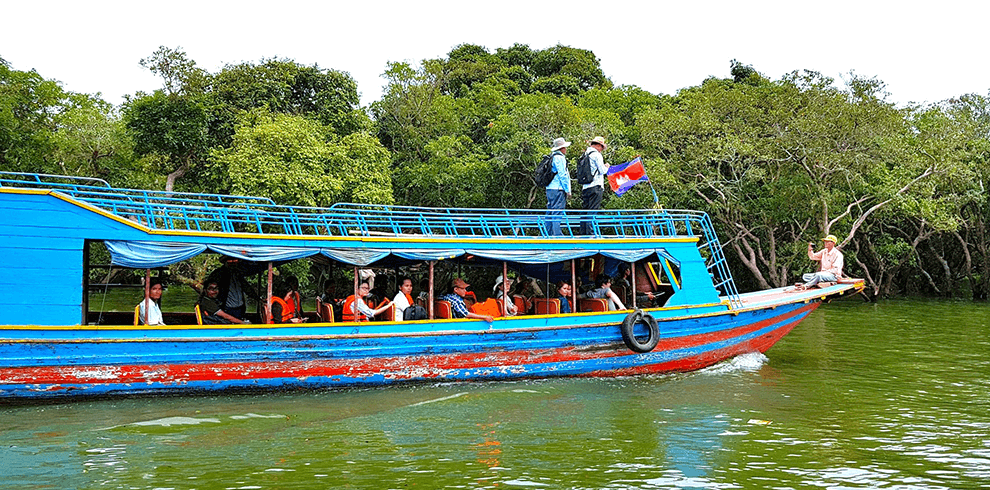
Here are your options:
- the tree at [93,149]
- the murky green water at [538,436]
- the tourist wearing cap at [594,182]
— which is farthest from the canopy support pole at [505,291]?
the tree at [93,149]

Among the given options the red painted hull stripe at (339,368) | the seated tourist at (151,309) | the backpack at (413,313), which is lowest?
the red painted hull stripe at (339,368)

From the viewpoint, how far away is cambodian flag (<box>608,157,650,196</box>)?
13.5 metres

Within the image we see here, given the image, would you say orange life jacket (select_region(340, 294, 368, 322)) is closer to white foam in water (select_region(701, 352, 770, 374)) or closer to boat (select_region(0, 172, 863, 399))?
boat (select_region(0, 172, 863, 399))

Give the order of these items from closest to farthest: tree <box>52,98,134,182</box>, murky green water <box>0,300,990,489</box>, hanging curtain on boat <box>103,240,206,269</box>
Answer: murky green water <box>0,300,990,489</box> < hanging curtain on boat <box>103,240,206,269</box> < tree <box>52,98,134,182</box>

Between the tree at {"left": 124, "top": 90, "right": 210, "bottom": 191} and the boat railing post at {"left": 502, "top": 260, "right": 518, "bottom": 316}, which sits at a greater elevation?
the tree at {"left": 124, "top": 90, "right": 210, "bottom": 191}

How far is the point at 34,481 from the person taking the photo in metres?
7.10

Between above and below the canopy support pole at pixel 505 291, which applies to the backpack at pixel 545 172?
above

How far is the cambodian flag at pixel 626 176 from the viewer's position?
13.5 m

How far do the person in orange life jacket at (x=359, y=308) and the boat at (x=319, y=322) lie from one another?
0.18m

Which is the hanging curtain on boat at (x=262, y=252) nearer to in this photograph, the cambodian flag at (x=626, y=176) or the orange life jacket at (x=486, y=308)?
the orange life jacket at (x=486, y=308)

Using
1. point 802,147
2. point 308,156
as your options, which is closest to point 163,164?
point 308,156

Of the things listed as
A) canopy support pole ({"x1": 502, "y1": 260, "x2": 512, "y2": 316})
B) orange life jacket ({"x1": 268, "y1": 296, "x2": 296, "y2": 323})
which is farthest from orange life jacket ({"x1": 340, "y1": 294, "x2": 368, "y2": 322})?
canopy support pole ({"x1": 502, "y1": 260, "x2": 512, "y2": 316})

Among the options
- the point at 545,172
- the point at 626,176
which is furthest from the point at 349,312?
the point at 626,176

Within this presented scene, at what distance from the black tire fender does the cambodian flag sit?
2.20 m
